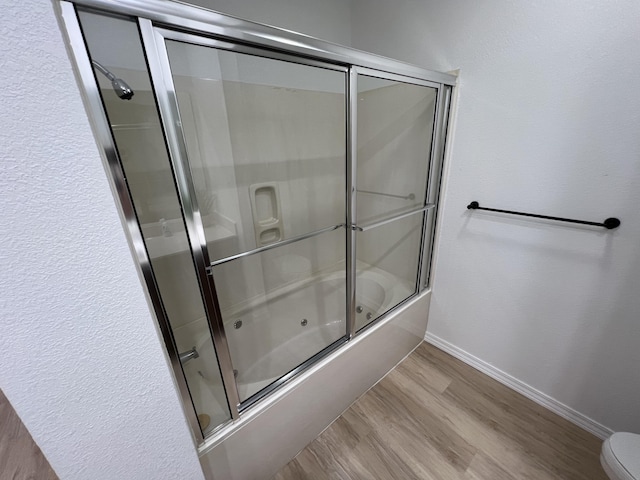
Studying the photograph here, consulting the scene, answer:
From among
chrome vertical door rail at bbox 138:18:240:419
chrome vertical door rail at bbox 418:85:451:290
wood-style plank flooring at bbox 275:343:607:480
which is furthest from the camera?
chrome vertical door rail at bbox 418:85:451:290

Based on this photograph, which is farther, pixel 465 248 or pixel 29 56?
pixel 465 248

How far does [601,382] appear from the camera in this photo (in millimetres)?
1206

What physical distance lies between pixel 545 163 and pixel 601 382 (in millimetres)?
1081

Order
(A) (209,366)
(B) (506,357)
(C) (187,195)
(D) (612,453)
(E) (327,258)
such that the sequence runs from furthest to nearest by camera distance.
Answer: (E) (327,258), (B) (506,357), (A) (209,366), (D) (612,453), (C) (187,195)

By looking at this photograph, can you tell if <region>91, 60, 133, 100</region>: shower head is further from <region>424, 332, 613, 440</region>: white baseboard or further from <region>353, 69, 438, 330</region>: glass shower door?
<region>424, 332, 613, 440</region>: white baseboard

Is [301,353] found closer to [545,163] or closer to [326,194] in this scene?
[326,194]

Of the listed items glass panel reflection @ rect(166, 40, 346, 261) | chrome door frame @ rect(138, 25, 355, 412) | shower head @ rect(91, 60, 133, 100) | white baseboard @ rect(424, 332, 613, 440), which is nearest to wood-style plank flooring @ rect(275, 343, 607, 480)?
white baseboard @ rect(424, 332, 613, 440)

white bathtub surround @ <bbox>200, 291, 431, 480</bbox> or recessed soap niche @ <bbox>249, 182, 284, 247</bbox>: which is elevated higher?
recessed soap niche @ <bbox>249, 182, 284, 247</bbox>

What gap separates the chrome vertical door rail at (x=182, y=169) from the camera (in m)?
0.60

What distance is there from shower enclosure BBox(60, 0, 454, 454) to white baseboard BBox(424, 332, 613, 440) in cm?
48

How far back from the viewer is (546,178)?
1164 mm

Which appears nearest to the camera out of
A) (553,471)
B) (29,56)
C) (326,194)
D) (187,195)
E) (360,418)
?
(29,56)

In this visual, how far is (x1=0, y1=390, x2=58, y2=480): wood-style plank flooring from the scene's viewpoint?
1221 mm

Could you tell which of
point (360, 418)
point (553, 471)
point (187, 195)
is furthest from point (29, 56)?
point (553, 471)
